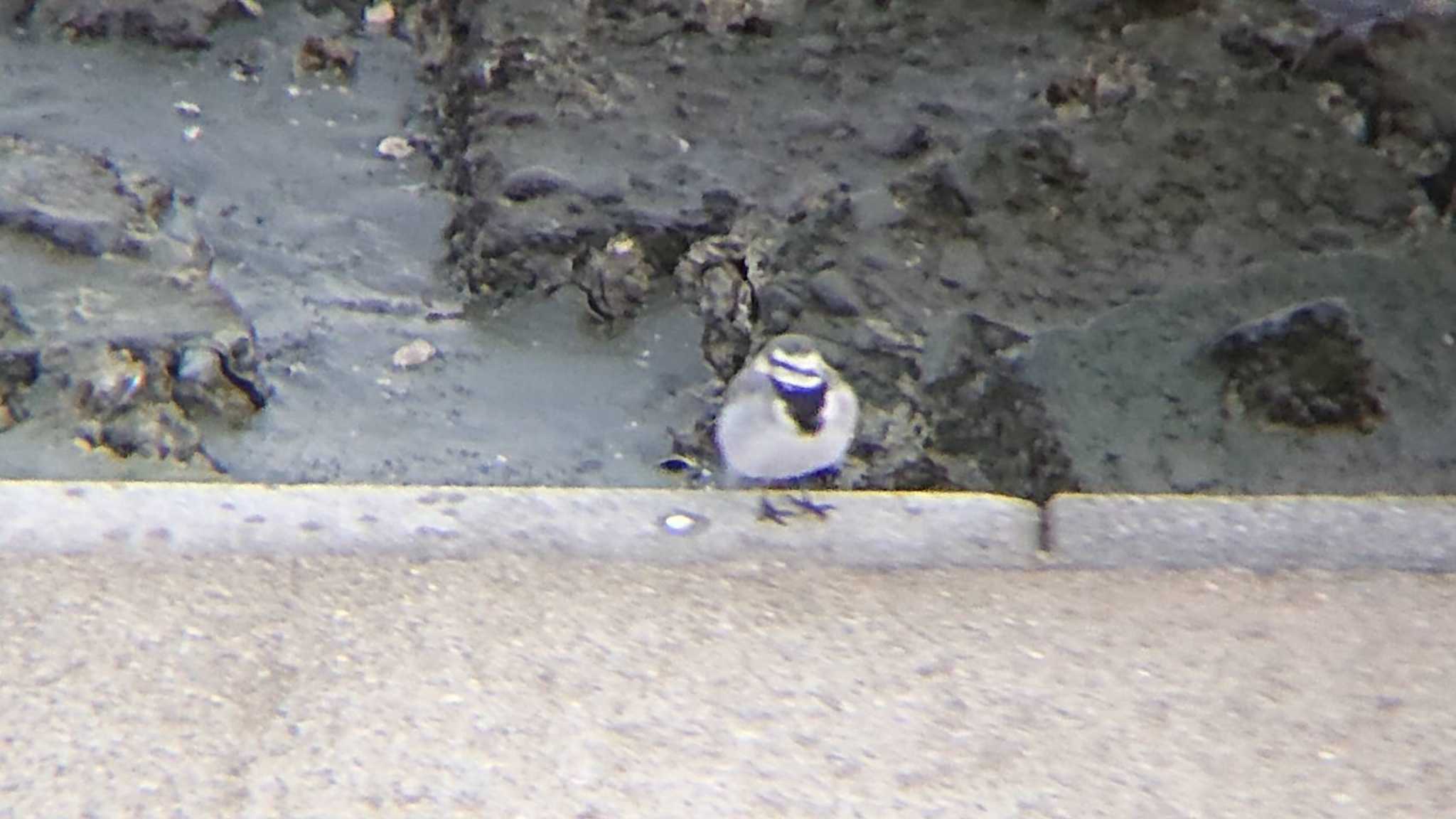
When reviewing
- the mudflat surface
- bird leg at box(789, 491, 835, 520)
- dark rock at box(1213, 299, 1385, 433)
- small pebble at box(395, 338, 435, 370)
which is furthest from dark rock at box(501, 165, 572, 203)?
the mudflat surface

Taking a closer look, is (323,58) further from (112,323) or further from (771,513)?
A: (771,513)

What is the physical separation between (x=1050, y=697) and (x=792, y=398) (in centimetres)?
138

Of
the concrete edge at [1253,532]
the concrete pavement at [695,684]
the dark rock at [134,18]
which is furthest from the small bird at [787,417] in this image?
the dark rock at [134,18]

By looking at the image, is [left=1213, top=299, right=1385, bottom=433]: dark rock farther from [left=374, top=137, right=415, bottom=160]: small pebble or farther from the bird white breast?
[left=374, top=137, right=415, bottom=160]: small pebble

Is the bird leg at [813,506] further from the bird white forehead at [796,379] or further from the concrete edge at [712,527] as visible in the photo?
the bird white forehead at [796,379]

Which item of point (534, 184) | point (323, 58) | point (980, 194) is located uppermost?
point (980, 194)

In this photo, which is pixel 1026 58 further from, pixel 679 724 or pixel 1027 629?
pixel 679 724

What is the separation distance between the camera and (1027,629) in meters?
3.54

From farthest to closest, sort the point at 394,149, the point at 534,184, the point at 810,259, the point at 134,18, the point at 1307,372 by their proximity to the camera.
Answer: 1. the point at 134,18
2. the point at 394,149
3. the point at 534,184
4. the point at 810,259
5. the point at 1307,372

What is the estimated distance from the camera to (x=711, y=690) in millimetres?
3270

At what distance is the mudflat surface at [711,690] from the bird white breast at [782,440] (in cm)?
74

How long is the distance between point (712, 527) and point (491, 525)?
1.65ft

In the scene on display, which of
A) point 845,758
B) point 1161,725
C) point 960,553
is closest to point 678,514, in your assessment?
point 960,553

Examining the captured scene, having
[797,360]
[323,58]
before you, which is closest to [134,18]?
[323,58]
